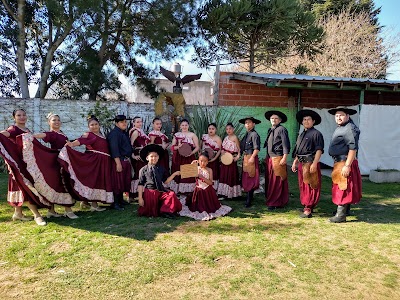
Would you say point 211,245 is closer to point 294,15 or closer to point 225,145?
point 225,145

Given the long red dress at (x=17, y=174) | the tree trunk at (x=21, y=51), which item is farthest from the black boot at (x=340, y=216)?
the tree trunk at (x=21, y=51)

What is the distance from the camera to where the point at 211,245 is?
13.2 ft

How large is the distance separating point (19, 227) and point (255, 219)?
319 centimetres

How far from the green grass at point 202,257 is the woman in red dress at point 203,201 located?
9.7 inches

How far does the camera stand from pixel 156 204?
5.11m

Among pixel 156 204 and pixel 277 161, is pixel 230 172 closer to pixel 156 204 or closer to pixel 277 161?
pixel 277 161

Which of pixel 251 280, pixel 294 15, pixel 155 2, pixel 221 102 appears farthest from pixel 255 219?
pixel 294 15

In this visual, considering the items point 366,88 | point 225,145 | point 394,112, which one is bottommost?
point 225,145

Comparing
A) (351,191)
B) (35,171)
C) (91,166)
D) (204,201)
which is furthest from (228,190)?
(35,171)

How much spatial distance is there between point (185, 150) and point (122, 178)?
122cm

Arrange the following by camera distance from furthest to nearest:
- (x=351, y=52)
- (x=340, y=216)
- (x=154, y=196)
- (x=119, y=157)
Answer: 1. (x=351, y=52)
2. (x=119, y=157)
3. (x=154, y=196)
4. (x=340, y=216)

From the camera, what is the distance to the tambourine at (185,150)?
6250 millimetres

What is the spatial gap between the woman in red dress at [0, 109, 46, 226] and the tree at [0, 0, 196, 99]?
16.0 ft

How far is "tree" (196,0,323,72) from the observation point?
1013cm
